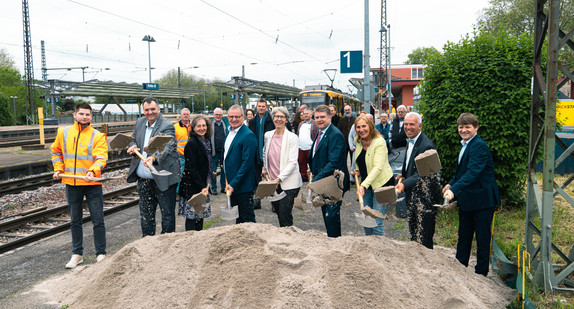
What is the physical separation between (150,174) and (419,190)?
3434 mm

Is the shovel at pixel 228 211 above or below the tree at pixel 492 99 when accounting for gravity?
below

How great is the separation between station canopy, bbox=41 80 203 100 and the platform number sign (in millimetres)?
25459

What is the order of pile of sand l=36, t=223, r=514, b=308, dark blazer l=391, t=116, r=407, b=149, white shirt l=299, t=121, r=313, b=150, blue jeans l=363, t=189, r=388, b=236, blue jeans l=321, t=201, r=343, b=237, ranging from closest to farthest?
pile of sand l=36, t=223, r=514, b=308 → blue jeans l=363, t=189, r=388, b=236 → blue jeans l=321, t=201, r=343, b=237 → dark blazer l=391, t=116, r=407, b=149 → white shirt l=299, t=121, r=313, b=150

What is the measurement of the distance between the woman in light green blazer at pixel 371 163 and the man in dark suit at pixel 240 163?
1.43m

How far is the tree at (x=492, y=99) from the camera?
7.39 m

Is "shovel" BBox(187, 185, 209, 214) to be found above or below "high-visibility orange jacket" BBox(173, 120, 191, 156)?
below

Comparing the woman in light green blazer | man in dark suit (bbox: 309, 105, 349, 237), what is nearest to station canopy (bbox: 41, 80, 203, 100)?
man in dark suit (bbox: 309, 105, 349, 237)

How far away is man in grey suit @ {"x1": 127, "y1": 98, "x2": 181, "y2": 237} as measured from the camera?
230 inches

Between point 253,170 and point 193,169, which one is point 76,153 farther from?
point 253,170

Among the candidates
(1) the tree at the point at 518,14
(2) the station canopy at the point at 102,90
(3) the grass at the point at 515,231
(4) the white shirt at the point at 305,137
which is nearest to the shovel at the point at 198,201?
(3) the grass at the point at 515,231

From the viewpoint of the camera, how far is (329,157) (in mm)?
5691

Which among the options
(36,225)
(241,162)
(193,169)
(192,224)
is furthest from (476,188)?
(36,225)

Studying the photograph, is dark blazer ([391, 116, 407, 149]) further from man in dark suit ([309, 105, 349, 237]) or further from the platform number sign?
man in dark suit ([309, 105, 349, 237])

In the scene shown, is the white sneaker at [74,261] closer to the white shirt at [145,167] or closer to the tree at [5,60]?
the white shirt at [145,167]
